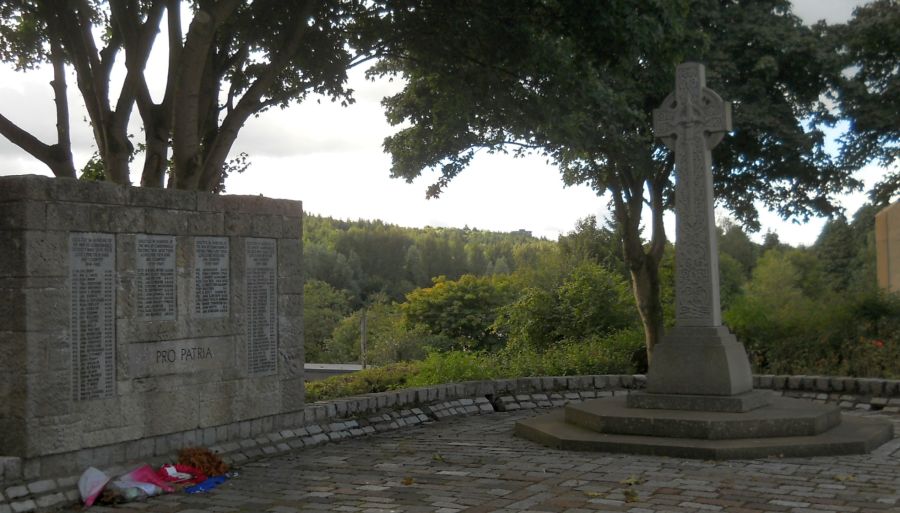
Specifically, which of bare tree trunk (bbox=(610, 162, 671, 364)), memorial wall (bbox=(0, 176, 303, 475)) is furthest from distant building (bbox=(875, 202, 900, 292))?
memorial wall (bbox=(0, 176, 303, 475))

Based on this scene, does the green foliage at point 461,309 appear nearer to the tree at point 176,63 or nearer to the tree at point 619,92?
the tree at point 619,92

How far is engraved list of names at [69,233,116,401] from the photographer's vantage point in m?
7.72

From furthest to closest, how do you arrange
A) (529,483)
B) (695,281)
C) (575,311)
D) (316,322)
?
1. (316,322)
2. (575,311)
3. (695,281)
4. (529,483)

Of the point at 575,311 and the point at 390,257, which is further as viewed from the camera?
the point at 390,257

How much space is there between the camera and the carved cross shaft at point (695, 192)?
10.8 m

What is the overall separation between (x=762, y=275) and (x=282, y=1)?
4639 centimetres

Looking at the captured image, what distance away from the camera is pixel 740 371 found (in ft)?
34.8

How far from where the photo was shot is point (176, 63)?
11961 mm

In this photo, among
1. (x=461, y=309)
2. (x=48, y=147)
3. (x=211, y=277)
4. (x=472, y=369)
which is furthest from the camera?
(x=461, y=309)

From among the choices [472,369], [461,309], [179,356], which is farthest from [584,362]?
[461,309]

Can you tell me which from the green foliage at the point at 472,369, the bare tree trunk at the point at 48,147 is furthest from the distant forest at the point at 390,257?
the bare tree trunk at the point at 48,147

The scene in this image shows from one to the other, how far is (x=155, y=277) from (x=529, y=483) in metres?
4.02

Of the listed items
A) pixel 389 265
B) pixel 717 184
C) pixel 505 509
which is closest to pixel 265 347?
pixel 505 509

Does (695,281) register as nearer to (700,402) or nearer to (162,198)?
(700,402)
